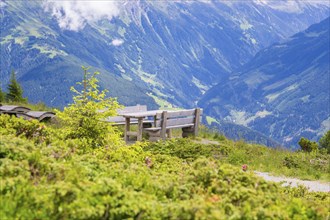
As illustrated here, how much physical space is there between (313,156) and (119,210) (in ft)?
54.7

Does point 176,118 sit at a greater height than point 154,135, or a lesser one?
greater

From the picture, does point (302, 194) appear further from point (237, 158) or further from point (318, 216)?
point (237, 158)

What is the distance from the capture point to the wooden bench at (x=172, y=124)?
2259cm

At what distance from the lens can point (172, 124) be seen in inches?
947

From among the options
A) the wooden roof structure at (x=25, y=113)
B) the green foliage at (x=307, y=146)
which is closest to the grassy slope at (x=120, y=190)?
the wooden roof structure at (x=25, y=113)

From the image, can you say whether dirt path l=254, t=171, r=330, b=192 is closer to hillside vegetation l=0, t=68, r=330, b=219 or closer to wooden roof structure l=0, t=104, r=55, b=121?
hillside vegetation l=0, t=68, r=330, b=219

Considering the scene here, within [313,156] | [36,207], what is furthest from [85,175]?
[313,156]

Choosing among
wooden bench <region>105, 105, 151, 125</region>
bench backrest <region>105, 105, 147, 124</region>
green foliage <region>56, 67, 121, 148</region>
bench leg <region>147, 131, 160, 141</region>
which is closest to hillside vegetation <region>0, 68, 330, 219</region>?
green foliage <region>56, 67, 121, 148</region>

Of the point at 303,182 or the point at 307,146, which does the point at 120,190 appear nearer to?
the point at 303,182

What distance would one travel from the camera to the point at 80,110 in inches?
496

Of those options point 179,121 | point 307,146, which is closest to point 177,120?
point 179,121

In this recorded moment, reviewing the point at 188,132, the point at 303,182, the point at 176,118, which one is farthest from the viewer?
the point at 188,132

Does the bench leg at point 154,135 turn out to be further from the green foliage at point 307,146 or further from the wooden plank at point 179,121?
the green foliage at point 307,146

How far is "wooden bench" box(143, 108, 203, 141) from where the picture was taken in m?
22.6
